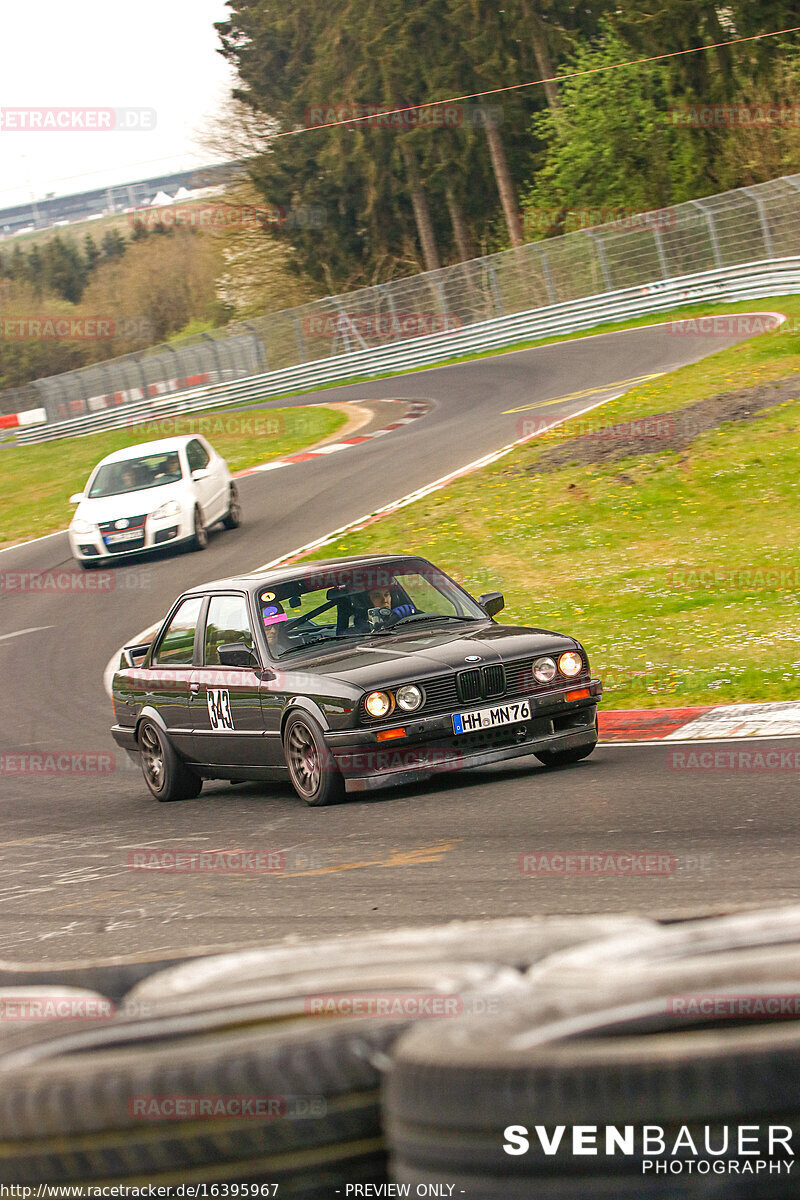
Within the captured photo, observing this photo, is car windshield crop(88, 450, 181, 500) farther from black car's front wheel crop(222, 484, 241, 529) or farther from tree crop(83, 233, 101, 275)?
tree crop(83, 233, 101, 275)

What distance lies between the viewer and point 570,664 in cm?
866

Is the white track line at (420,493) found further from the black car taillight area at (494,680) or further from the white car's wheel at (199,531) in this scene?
the black car taillight area at (494,680)

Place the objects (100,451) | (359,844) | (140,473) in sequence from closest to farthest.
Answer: (359,844) → (140,473) → (100,451)

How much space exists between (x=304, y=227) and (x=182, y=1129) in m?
59.1

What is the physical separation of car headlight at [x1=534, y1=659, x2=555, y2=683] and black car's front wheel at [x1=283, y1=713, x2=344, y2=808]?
1366 mm

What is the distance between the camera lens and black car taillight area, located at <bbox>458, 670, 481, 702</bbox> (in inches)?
326

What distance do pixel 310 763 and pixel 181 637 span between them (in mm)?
2021

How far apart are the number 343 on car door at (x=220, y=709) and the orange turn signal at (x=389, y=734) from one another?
1.50m

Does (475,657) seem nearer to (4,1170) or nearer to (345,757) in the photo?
(345,757)

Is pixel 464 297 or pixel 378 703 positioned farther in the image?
pixel 464 297

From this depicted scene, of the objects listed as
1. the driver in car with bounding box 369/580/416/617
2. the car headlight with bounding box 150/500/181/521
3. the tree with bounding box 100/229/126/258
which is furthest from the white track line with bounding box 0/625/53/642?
the tree with bounding box 100/229/126/258

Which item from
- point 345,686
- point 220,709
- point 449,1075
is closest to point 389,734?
point 345,686

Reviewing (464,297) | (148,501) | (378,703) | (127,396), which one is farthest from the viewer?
(127,396)

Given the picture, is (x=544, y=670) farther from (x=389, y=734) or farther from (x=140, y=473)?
(x=140, y=473)
